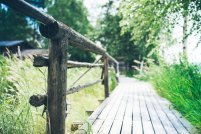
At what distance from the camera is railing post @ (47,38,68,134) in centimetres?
266

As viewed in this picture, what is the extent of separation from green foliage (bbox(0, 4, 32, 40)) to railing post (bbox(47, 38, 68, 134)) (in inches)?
1686

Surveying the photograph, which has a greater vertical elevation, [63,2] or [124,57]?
[63,2]

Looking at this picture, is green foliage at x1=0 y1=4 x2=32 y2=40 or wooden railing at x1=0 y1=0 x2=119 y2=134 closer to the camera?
wooden railing at x1=0 y1=0 x2=119 y2=134

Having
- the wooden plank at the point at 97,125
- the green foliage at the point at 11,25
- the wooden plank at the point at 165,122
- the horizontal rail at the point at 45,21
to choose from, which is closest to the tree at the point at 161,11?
the wooden plank at the point at 165,122

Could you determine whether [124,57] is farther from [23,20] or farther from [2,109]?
[2,109]

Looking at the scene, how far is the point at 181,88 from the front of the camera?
5.45 meters

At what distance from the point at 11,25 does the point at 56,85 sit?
1745 inches

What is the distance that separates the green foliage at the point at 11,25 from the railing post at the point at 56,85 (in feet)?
141

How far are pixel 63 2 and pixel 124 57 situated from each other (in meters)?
15.4

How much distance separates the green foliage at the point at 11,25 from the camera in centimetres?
4454

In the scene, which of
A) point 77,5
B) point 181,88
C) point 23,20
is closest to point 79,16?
point 77,5

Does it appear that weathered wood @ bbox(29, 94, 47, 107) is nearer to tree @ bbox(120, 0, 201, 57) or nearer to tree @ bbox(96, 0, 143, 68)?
tree @ bbox(120, 0, 201, 57)

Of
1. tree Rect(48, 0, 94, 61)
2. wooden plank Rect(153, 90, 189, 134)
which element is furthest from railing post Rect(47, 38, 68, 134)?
tree Rect(48, 0, 94, 61)

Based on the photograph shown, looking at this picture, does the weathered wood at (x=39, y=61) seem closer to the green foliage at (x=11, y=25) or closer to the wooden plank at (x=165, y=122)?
the wooden plank at (x=165, y=122)
